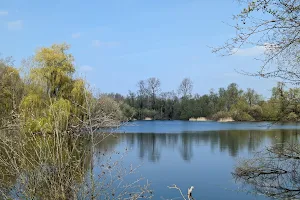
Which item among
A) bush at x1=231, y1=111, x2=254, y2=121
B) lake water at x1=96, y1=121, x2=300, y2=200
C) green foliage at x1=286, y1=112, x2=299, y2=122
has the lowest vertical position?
lake water at x1=96, y1=121, x2=300, y2=200

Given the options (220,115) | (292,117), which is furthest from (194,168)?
(220,115)

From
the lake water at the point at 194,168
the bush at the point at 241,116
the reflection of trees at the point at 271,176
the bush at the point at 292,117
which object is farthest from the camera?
the bush at the point at 241,116

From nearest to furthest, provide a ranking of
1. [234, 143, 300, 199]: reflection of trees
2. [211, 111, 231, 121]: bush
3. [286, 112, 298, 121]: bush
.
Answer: [286, 112, 298, 121]: bush → [234, 143, 300, 199]: reflection of trees → [211, 111, 231, 121]: bush

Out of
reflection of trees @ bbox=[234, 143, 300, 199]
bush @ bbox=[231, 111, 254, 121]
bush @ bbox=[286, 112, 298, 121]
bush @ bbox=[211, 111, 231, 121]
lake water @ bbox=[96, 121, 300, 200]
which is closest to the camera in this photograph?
bush @ bbox=[286, 112, 298, 121]

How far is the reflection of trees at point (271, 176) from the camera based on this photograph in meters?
7.72

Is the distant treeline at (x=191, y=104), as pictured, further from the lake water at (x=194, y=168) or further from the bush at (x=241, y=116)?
the lake water at (x=194, y=168)

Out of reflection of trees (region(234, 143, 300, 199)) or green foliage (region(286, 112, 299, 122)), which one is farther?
reflection of trees (region(234, 143, 300, 199))

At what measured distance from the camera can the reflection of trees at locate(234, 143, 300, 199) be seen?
7719 mm

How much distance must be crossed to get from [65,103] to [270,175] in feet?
32.2

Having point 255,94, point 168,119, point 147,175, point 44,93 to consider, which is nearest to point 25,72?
point 44,93

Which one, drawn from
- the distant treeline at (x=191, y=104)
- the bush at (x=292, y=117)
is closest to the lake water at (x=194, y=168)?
the bush at (x=292, y=117)

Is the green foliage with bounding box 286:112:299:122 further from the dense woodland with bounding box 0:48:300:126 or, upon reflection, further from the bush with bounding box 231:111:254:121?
the bush with bounding box 231:111:254:121

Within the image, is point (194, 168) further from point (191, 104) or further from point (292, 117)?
point (191, 104)

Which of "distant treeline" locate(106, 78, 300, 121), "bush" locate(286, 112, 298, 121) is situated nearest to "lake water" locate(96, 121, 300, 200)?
"bush" locate(286, 112, 298, 121)
